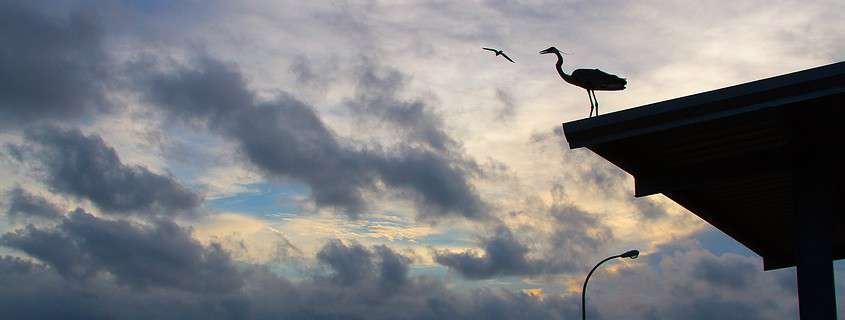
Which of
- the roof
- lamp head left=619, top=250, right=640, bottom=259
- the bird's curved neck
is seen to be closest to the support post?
the roof

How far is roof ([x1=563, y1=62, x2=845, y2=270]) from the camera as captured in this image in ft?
43.3

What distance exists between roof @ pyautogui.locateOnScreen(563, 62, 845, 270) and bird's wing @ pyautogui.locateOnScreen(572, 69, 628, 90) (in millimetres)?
1458

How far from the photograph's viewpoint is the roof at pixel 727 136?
13211 mm

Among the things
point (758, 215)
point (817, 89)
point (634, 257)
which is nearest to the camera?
point (817, 89)

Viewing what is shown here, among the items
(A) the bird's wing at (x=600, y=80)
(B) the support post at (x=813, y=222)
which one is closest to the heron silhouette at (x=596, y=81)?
(A) the bird's wing at (x=600, y=80)

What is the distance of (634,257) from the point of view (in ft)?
99.4

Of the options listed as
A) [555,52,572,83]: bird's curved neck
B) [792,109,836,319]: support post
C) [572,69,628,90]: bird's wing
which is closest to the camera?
[792,109,836,319]: support post

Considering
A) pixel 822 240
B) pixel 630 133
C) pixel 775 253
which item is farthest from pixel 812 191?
pixel 775 253

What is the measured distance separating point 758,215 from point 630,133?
9.47 m

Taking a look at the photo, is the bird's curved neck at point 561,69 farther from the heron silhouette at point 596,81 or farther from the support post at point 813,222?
the support post at point 813,222

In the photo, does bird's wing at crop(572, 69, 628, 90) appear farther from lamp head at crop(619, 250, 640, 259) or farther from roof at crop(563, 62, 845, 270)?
lamp head at crop(619, 250, 640, 259)

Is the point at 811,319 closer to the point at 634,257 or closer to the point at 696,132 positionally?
the point at 696,132

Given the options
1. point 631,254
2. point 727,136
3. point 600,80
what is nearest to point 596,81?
point 600,80

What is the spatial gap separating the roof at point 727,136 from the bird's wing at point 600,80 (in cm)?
146
